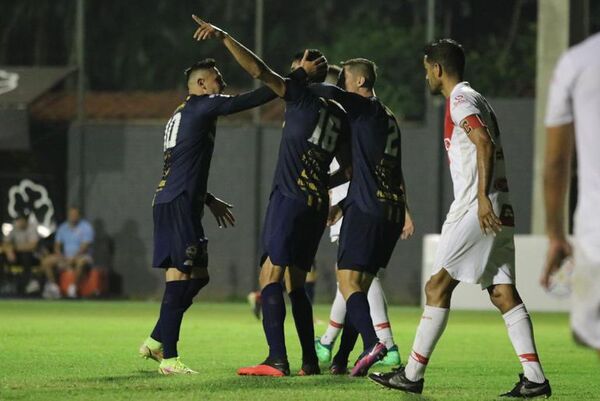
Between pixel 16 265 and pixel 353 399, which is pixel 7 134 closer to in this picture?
pixel 16 265

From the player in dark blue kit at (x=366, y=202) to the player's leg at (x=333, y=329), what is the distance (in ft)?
3.57

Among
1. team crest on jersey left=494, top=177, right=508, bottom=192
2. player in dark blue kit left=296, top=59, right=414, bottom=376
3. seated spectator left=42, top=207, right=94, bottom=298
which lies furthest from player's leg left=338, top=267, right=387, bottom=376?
seated spectator left=42, top=207, right=94, bottom=298

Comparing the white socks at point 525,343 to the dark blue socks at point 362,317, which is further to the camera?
the dark blue socks at point 362,317

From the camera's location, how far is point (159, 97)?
26766mm

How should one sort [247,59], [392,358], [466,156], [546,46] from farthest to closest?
[546,46], [392,358], [247,59], [466,156]

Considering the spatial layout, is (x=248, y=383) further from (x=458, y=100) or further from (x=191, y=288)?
(x=458, y=100)

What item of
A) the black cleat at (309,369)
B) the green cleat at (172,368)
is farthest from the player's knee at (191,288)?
the black cleat at (309,369)

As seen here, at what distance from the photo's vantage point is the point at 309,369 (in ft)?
31.1

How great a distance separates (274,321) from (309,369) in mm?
492

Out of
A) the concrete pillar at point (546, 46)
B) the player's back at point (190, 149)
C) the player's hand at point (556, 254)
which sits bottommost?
the player's hand at point (556, 254)

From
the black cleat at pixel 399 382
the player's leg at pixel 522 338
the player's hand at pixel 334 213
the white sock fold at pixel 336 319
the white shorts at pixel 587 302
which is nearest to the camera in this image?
the white shorts at pixel 587 302

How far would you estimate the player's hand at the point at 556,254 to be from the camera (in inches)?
199

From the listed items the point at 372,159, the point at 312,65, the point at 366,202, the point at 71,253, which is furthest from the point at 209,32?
the point at 71,253

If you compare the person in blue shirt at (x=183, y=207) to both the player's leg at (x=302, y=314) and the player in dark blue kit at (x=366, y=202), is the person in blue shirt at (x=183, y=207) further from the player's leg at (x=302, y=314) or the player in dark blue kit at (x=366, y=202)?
the player in dark blue kit at (x=366, y=202)
